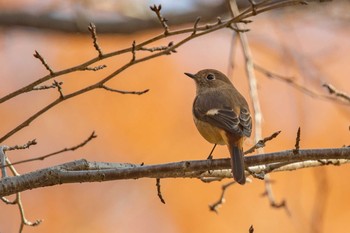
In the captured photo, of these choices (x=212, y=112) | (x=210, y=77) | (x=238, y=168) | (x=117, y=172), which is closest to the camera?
(x=117, y=172)

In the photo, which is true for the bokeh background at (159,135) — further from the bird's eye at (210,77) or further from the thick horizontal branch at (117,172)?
the thick horizontal branch at (117,172)

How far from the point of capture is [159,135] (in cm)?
725

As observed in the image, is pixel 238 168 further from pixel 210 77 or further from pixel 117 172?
pixel 210 77

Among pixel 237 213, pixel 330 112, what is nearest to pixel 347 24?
pixel 330 112

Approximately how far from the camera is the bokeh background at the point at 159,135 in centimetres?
683

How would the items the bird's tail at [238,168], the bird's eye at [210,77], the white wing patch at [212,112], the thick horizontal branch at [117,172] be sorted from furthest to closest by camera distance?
the bird's eye at [210,77]
the white wing patch at [212,112]
the bird's tail at [238,168]
the thick horizontal branch at [117,172]

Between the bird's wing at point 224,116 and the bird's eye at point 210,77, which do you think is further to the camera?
the bird's eye at point 210,77

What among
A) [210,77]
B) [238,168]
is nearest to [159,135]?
[210,77]

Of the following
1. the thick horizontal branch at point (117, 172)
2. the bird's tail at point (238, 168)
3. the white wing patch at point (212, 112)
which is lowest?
the white wing patch at point (212, 112)

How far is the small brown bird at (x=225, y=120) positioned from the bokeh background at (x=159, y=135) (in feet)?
4.17

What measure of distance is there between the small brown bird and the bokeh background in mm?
1272

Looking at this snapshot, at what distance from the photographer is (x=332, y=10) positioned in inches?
302

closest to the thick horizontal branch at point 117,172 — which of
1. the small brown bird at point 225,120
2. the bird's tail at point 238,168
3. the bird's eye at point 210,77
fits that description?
the bird's tail at point 238,168

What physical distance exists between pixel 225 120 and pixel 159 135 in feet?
9.16
